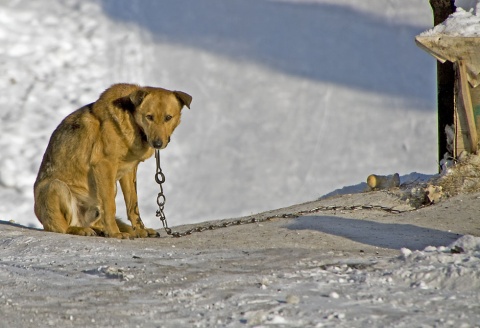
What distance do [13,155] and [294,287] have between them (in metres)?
9.31

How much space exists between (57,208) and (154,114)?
1237 mm

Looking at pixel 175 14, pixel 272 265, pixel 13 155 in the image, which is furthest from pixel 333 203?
pixel 175 14

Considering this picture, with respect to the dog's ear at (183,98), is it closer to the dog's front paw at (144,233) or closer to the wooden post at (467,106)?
the dog's front paw at (144,233)

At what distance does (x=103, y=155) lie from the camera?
8.06 metres

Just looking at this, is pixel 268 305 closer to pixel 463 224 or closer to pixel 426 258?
pixel 426 258

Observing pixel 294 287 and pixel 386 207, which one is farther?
pixel 386 207

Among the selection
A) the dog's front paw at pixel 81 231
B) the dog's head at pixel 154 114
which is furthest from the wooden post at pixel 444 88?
the dog's front paw at pixel 81 231

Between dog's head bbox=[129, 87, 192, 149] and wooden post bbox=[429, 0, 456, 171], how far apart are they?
12.4ft

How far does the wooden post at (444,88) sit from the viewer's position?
10367 millimetres

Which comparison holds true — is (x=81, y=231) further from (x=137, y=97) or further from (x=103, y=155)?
(x=137, y=97)

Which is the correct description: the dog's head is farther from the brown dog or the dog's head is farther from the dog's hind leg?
the dog's hind leg

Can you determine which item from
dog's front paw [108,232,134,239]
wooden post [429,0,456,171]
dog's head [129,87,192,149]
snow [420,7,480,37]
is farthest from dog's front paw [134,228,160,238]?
wooden post [429,0,456,171]

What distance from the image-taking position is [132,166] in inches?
329

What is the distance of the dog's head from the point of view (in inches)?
310
